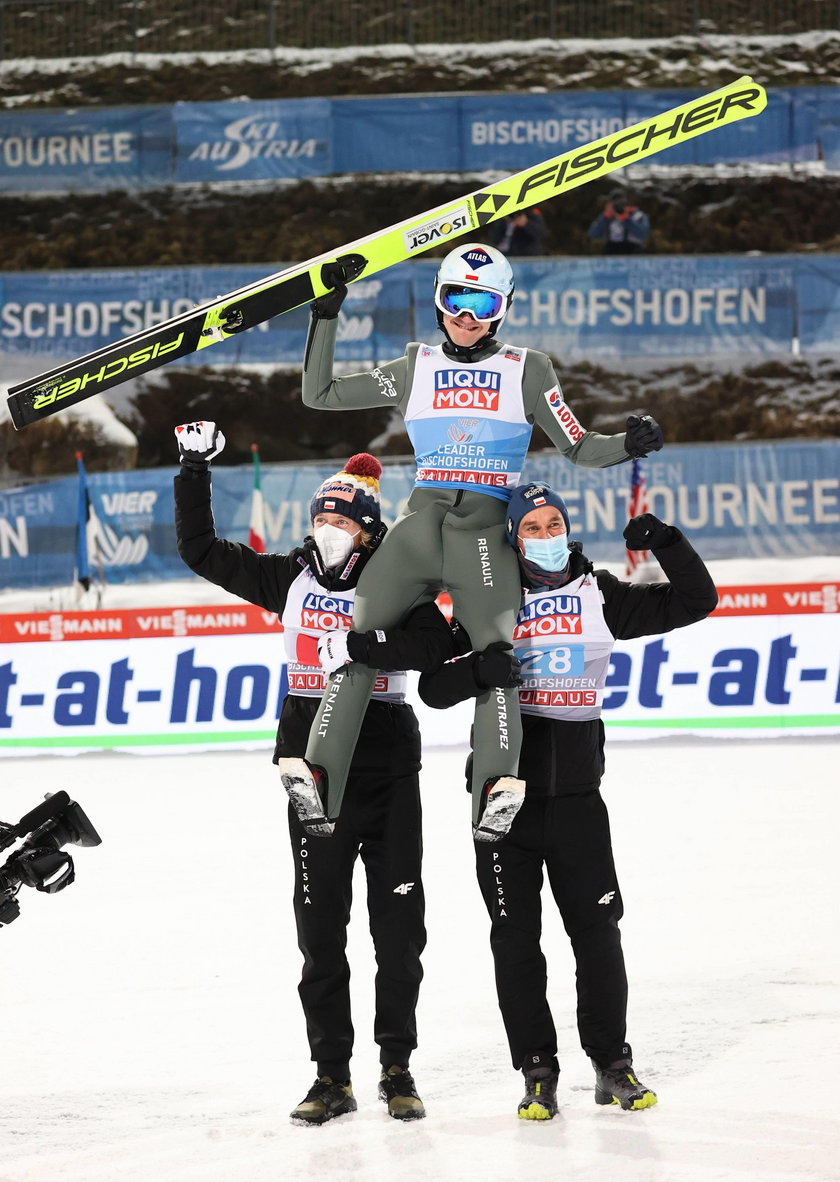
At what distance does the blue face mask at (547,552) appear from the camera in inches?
192

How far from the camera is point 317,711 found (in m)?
5.04

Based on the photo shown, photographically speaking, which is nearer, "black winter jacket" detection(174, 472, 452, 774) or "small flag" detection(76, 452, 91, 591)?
"black winter jacket" detection(174, 472, 452, 774)

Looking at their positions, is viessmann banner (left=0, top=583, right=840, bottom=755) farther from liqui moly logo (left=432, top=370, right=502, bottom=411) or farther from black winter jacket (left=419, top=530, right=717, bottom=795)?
black winter jacket (left=419, top=530, right=717, bottom=795)

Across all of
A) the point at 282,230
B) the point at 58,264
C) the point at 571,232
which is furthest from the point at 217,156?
the point at 571,232

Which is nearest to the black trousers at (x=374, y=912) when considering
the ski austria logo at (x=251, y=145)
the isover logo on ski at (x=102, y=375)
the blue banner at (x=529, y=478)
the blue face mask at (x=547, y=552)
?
the blue face mask at (x=547, y=552)

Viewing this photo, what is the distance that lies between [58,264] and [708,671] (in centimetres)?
1408

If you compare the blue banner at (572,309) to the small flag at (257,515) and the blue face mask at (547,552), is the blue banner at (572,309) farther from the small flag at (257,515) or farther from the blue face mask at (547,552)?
the blue face mask at (547,552)

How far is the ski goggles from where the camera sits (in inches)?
209

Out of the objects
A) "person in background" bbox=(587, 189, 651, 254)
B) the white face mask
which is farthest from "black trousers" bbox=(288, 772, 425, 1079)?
"person in background" bbox=(587, 189, 651, 254)

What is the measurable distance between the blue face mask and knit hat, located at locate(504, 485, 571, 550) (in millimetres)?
75

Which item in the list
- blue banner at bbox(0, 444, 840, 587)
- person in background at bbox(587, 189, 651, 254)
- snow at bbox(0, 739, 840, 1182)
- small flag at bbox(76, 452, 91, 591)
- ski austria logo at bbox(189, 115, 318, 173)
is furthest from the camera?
ski austria logo at bbox(189, 115, 318, 173)

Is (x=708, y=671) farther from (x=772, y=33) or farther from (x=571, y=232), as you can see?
(x=772, y=33)

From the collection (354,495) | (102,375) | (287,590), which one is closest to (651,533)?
(354,495)

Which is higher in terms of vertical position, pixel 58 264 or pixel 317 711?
pixel 58 264
